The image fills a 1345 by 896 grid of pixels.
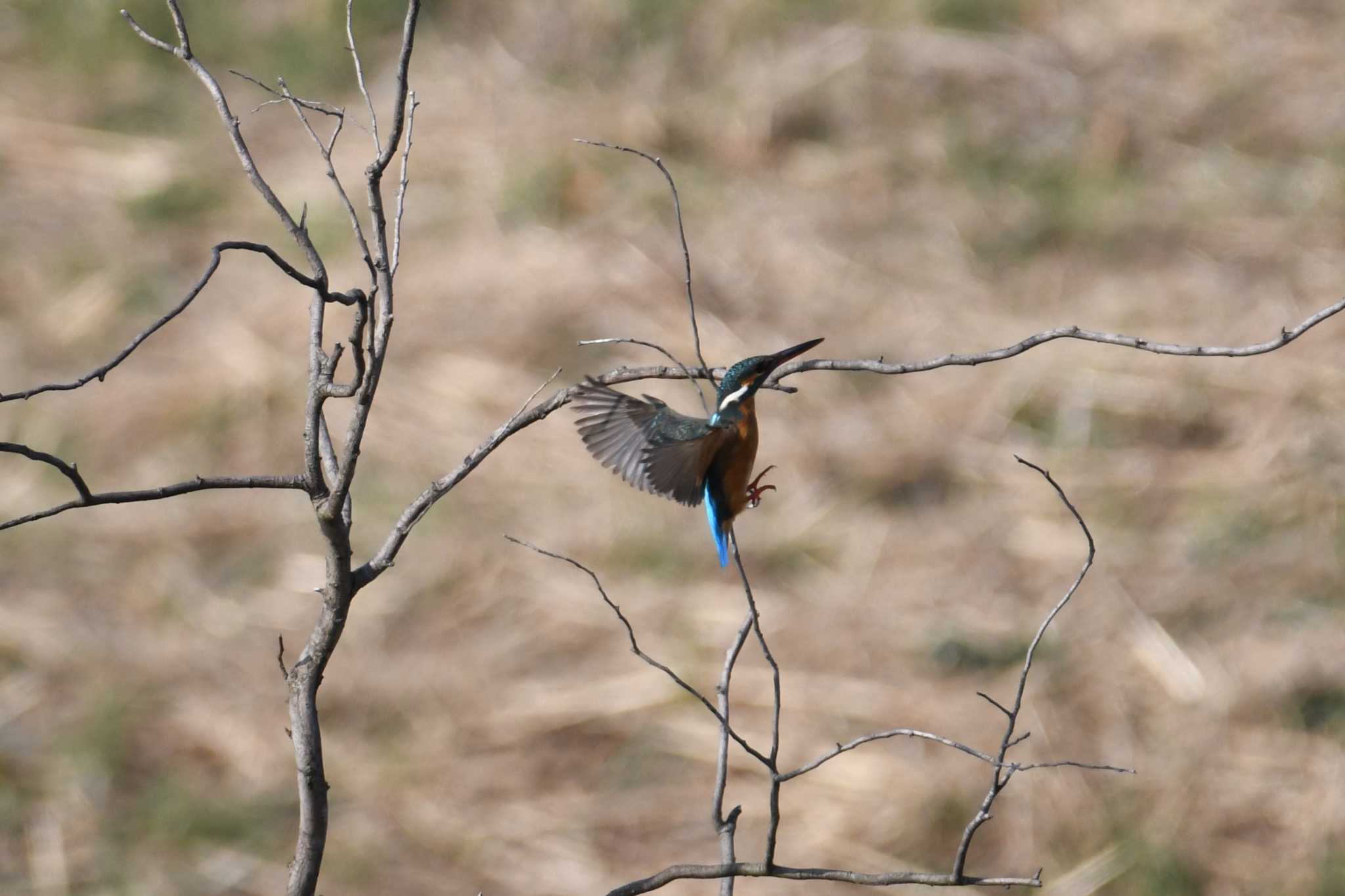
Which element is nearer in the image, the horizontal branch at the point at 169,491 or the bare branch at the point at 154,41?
the horizontal branch at the point at 169,491

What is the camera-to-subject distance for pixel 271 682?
511 centimetres

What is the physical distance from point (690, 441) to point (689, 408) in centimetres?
318

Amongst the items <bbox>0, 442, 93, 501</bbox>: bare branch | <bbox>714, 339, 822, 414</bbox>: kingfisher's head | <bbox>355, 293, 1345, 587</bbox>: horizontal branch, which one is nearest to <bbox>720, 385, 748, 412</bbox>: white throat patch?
<bbox>714, 339, 822, 414</bbox>: kingfisher's head

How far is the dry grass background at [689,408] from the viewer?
440cm

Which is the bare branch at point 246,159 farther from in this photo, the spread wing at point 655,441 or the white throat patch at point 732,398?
the white throat patch at point 732,398

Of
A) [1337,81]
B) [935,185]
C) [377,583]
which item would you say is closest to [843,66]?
[935,185]

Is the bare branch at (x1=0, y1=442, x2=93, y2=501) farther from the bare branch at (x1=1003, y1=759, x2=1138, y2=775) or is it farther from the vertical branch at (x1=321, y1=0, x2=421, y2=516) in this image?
the bare branch at (x1=1003, y1=759, x2=1138, y2=775)

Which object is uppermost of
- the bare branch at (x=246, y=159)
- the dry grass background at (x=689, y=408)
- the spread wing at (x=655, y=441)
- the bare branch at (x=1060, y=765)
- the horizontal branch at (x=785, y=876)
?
the dry grass background at (x=689, y=408)

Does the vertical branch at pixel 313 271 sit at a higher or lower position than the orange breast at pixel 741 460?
lower

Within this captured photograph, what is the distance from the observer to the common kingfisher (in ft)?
7.53

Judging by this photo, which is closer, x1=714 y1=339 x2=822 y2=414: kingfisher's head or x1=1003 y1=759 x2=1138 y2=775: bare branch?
x1=1003 y1=759 x2=1138 y2=775: bare branch

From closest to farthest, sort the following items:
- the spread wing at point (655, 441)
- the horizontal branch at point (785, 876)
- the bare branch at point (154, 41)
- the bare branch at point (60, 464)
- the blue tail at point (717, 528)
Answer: the bare branch at point (60, 464) < the horizontal branch at point (785, 876) < the bare branch at point (154, 41) < the spread wing at point (655, 441) < the blue tail at point (717, 528)

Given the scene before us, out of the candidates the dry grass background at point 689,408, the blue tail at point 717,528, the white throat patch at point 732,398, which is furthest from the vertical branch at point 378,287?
the dry grass background at point 689,408

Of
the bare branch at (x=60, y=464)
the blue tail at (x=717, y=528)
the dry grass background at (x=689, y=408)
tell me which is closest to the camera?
the bare branch at (x=60, y=464)
